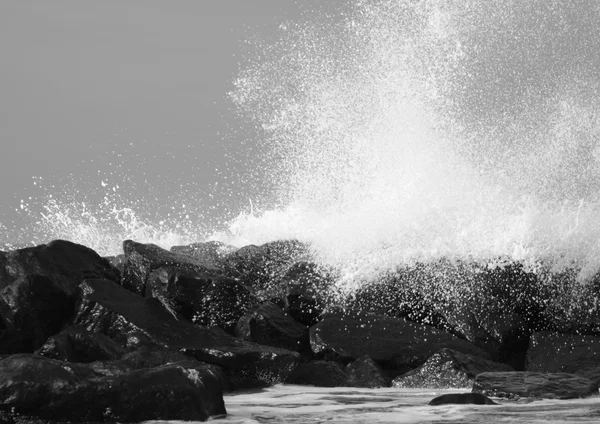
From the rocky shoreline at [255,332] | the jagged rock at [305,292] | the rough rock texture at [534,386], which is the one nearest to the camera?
the rocky shoreline at [255,332]

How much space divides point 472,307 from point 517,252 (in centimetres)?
147

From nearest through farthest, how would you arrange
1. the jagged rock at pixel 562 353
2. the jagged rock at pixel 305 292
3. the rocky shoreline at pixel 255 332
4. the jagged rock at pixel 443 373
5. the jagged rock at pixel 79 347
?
1. the rocky shoreline at pixel 255 332
2. the jagged rock at pixel 79 347
3. the jagged rock at pixel 443 373
4. the jagged rock at pixel 562 353
5. the jagged rock at pixel 305 292

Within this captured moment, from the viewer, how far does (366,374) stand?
8406mm

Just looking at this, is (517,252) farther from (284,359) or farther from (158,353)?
(158,353)

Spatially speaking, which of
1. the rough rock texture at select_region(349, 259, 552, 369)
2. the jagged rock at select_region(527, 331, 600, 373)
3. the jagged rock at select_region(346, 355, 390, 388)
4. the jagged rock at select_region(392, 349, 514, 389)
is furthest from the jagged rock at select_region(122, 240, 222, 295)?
the jagged rock at select_region(527, 331, 600, 373)

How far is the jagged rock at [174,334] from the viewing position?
8.10 m

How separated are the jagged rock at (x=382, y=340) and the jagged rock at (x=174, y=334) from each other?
2.95 feet

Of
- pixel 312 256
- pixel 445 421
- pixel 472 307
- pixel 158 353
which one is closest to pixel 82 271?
pixel 158 353

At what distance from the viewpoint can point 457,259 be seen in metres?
11.5

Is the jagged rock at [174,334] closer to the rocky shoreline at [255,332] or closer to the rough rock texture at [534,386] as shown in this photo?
the rocky shoreline at [255,332]

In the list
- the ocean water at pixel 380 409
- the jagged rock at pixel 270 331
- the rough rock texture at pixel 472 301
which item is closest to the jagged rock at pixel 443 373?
the ocean water at pixel 380 409

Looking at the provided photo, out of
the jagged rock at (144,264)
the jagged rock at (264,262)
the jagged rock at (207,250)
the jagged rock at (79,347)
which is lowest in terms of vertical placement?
the jagged rock at (79,347)

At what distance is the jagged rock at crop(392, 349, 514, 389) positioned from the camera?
802 cm

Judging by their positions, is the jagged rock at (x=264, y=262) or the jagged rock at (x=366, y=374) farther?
the jagged rock at (x=264, y=262)
